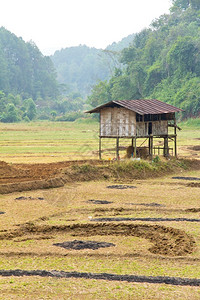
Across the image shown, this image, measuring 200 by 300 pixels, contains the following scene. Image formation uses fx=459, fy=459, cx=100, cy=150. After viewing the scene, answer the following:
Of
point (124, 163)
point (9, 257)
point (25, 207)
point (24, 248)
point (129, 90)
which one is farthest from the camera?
point (129, 90)

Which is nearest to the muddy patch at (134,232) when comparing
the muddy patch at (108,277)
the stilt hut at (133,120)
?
the muddy patch at (108,277)

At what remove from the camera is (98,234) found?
14.1 meters

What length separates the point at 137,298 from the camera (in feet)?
30.4

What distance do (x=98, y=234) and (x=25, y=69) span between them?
129199mm

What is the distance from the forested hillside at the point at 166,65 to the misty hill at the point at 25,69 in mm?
41390

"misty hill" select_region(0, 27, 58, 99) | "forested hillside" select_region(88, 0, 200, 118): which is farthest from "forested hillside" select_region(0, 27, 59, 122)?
"forested hillside" select_region(88, 0, 200, 118)

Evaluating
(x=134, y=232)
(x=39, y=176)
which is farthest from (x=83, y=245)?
(x=39, y=176)

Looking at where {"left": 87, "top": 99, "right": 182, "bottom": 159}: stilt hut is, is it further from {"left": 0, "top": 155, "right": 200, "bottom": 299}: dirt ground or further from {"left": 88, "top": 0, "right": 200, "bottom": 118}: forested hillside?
{"left": 88, "top": 0, "right": 200, "bottom": 118}: forested hillside

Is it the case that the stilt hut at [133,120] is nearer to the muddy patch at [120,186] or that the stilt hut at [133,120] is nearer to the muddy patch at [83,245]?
the muddy patch at [120,186]

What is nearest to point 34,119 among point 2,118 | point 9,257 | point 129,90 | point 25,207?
point 2,118

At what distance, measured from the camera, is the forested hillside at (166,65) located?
76.0m

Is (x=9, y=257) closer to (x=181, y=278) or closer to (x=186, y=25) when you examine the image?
(x=181, y=278)

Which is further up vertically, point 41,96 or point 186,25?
point 186,25

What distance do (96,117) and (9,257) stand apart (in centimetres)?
7855
